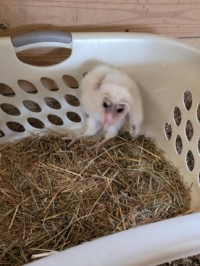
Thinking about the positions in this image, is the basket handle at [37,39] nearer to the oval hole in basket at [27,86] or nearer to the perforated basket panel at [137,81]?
the perforated basket panel at [137,81]

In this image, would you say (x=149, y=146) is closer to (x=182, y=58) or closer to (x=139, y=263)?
(x=182, y=58)

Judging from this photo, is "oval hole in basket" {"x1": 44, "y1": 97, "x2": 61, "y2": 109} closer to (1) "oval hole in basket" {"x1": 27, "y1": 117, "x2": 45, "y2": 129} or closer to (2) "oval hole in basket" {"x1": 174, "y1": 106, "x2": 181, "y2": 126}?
(1) "oval hole in basket" {"x1": 27, "y1": 117, "x2": 45, "y2": 129}

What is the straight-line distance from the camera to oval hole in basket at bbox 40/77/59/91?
4.47 feet

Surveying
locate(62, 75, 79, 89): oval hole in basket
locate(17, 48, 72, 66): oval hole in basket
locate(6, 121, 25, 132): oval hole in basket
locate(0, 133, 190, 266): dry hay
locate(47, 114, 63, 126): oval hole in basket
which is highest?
locate(17, 48, 72, 66): oval hole in basket

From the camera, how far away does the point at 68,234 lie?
114cm

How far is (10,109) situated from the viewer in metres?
1.43

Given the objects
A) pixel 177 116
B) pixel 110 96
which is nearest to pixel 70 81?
pixel 110 96

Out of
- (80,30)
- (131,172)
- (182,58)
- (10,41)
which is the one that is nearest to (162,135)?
(131,172)

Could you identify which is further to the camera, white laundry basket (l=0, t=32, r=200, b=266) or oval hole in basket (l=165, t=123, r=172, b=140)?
oval hole in basket (l=165, t=123, r=172, b=140)

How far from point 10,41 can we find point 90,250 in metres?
0.69

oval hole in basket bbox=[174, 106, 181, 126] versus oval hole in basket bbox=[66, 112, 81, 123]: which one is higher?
oval hole in basket bbox=[174, 106, 181, 126]

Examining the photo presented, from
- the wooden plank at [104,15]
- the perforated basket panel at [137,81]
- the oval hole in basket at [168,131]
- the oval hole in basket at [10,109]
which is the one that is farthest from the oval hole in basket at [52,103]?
the oval hole in basket at [168,131]

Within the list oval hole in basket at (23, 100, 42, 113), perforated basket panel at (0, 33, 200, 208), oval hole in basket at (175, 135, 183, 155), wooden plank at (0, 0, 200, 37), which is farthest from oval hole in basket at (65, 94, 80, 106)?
oval hole in basket at (175, 135, 183, 155)

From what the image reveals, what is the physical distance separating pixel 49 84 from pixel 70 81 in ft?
0.27
